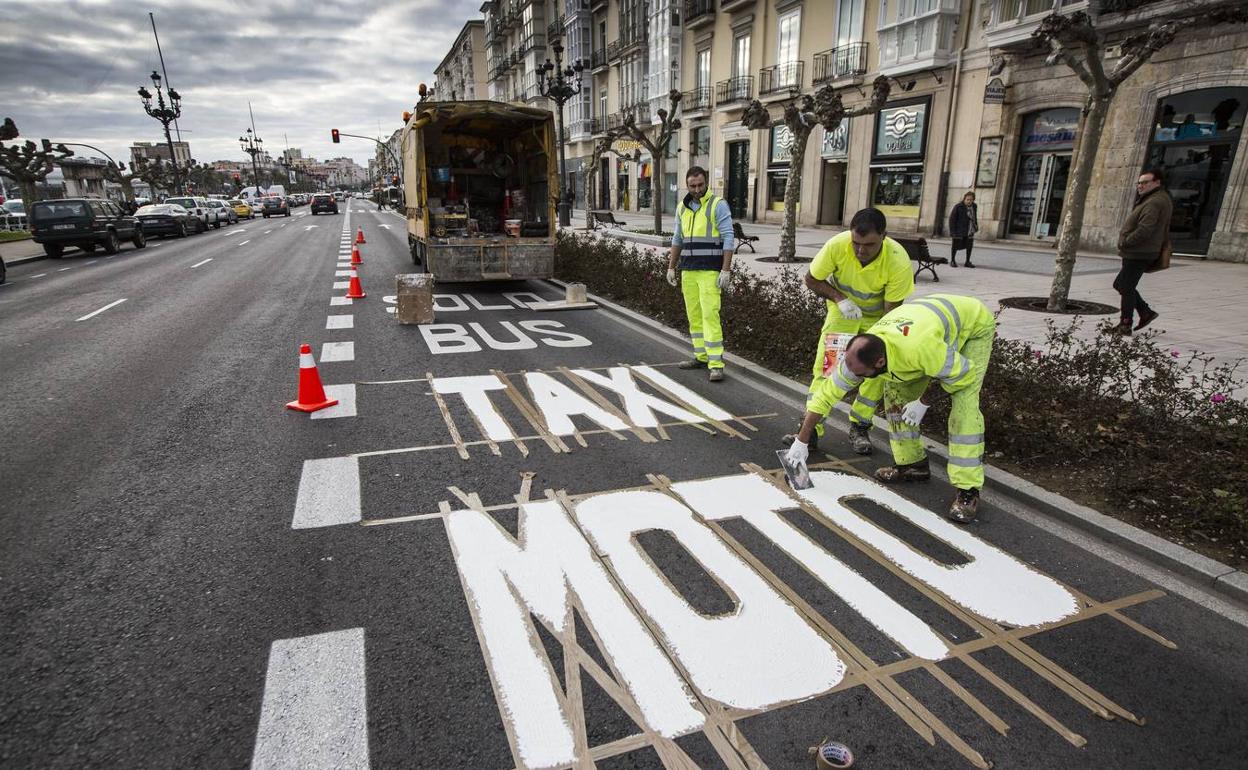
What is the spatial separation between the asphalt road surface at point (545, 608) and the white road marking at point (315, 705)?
0.01 meters

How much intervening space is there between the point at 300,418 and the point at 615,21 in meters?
43.7

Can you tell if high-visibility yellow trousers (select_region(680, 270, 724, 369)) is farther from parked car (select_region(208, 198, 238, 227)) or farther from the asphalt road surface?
parked car (select_region(208, 198, 238, 227))

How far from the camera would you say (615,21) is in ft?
140

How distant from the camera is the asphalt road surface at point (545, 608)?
8.39 ft

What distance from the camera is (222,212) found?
39812 mm

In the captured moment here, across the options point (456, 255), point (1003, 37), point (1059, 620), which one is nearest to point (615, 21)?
point (1003, 37)

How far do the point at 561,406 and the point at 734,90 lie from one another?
27.8m

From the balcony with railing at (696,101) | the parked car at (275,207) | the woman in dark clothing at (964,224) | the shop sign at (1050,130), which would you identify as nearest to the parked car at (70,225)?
the balcony with railing at (696,101)

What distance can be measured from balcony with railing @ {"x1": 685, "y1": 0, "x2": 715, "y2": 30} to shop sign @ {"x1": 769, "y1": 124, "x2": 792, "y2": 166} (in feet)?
23.8

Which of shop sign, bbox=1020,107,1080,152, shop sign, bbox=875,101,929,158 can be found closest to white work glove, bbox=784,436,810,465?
shop sign, bbox=1020,107,1080,152

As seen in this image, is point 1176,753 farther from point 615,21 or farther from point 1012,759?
point 615,21

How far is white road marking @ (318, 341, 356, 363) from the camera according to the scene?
8.13m

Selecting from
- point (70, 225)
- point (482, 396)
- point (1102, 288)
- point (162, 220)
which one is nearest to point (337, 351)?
point (482, 396)

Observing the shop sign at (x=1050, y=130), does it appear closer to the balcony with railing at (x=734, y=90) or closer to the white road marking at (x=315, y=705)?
the balcony with railing at (x=734, y=90)
